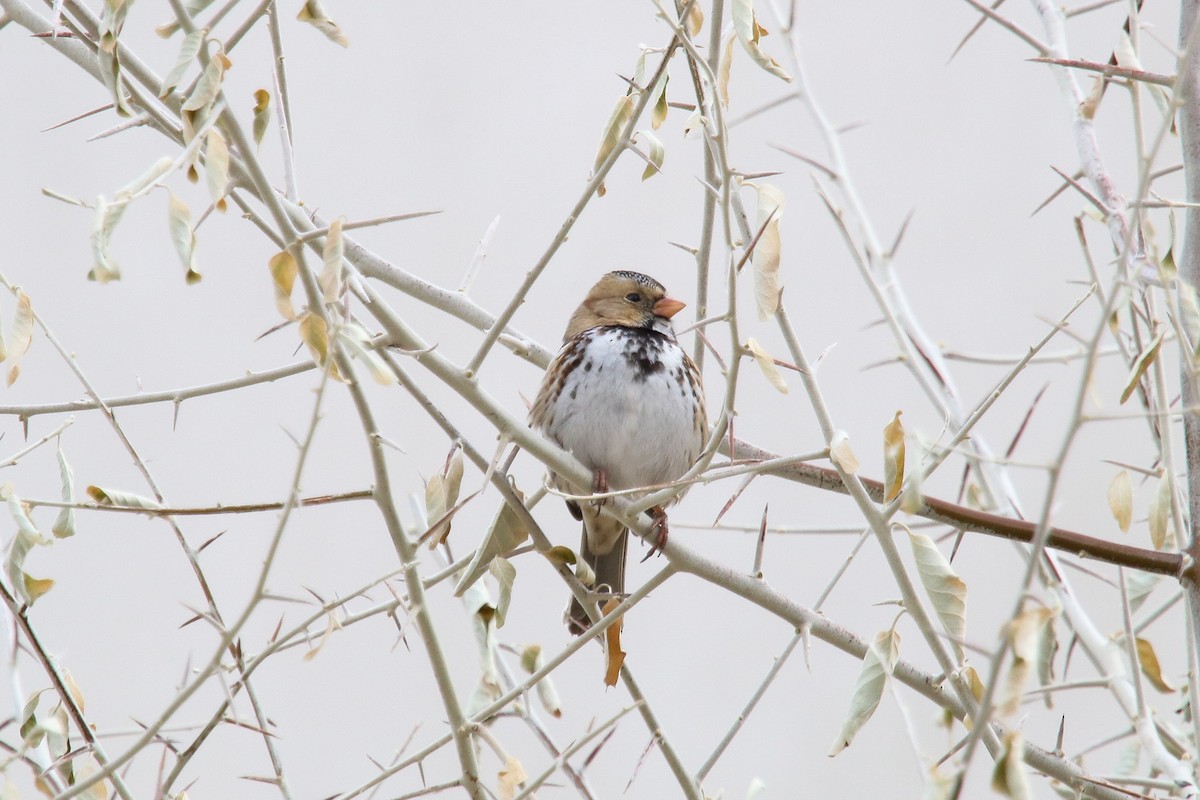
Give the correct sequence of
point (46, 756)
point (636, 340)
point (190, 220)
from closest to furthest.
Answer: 1. point (190, 220)
2. point (46, 756)
3. point (636, 340)

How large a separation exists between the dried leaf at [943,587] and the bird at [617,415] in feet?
4.46

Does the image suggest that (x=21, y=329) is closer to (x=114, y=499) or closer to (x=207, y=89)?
(x=114, y=499)

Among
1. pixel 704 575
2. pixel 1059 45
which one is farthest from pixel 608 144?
pixel 1059 45

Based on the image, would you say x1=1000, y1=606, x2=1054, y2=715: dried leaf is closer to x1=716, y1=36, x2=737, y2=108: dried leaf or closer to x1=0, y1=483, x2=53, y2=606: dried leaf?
x1=716, y1=36, x2=737, y2=108: dried leaf

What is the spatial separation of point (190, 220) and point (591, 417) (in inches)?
65.0

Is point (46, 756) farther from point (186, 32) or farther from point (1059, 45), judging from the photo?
point (1059, 45)

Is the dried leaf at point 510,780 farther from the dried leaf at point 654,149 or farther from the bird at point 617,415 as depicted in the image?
the bird at point 617,415

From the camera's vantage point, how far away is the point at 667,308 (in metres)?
3.52

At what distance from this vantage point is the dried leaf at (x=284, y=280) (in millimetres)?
1409

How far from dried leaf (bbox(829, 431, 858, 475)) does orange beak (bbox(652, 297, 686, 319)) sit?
1903 millimetres

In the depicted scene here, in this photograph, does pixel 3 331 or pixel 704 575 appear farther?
pixel 704 575

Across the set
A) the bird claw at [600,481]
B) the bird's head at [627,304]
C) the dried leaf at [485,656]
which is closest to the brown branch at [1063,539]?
the dried leaf at [485,656]

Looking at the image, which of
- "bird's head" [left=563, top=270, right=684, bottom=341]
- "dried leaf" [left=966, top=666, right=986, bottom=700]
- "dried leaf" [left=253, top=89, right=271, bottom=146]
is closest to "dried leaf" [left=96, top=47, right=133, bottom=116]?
"dried leaf" [left=253, top=89, right=271, bottom=146]

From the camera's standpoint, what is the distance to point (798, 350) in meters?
1.73
